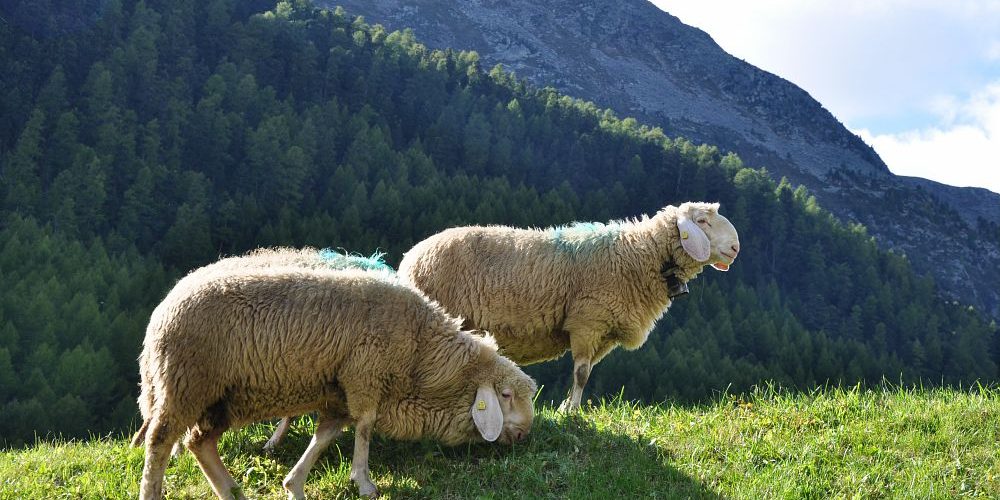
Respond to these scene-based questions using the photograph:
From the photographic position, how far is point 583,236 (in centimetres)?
1045

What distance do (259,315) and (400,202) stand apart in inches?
3786

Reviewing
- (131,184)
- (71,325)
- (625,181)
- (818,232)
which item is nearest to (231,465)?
(71,325)

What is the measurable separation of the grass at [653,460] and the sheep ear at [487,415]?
8.6 inches

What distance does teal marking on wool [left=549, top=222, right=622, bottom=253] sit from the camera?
10258 millimetres

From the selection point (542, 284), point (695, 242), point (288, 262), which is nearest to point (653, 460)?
point (542, 284)

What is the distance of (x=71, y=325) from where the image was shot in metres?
70.2

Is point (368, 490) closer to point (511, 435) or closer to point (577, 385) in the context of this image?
point (511, 435)

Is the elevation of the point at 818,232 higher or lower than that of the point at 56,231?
higher

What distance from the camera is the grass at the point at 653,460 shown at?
691 centimetres

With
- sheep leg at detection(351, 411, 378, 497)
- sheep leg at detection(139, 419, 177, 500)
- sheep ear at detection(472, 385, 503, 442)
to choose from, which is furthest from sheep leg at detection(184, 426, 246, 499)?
sheep ear at detection(472, 385, 503, 442)

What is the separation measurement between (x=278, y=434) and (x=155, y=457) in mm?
1687

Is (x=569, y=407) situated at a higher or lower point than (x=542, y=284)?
lower

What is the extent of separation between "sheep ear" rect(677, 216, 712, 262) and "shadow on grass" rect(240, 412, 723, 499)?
2868mm

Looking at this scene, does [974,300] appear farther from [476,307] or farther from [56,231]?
[476,307]
